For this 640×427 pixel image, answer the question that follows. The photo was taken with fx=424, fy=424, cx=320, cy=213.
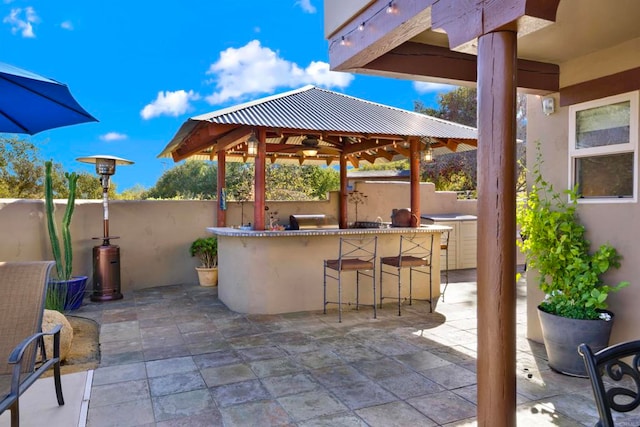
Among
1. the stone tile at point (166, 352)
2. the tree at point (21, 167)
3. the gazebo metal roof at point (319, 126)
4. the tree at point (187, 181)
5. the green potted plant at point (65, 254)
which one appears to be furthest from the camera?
the tree at point (187, 181)

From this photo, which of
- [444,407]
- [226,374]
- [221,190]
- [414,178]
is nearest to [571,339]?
[444,407]

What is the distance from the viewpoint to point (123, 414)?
2936 millimetres

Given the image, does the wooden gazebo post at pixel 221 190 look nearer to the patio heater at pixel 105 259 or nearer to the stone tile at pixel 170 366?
the patio heater at pixel 105 259

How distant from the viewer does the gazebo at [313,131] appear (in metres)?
5.64

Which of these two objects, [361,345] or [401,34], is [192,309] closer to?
[361,345]

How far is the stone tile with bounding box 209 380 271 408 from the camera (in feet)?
10.3

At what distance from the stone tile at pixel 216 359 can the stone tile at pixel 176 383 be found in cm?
21

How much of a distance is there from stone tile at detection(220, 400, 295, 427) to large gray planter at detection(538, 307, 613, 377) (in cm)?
236

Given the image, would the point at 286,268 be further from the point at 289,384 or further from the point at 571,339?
the point at 571,339

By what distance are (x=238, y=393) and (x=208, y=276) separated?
4.72 metres

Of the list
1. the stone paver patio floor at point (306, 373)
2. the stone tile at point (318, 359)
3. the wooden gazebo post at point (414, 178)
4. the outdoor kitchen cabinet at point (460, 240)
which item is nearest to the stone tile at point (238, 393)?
the stone paver patio floor at point (306, 373)

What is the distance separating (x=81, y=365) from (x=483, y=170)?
12.6 ft

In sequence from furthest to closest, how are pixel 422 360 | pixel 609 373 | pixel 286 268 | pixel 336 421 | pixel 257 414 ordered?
pixel 286 268 → pixel 422 360 → pixel 257 414 → pixel 336 421 → pixel 609 373

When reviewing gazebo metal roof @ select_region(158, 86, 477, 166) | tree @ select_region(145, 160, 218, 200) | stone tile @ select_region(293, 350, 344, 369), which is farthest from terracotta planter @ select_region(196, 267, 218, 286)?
tree @ select_region(145, 160, 218, 200)
